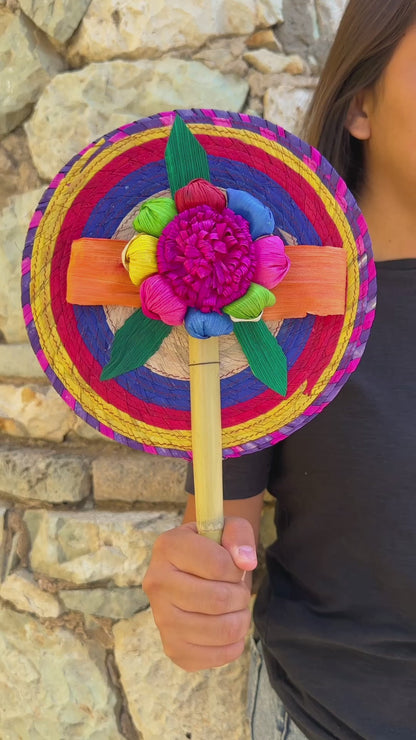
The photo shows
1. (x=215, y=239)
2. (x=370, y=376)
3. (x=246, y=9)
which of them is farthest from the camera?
(x=246, y=9)

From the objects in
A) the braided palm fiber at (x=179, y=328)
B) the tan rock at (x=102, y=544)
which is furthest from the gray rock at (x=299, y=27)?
the tan rock at (x=102, y=544)

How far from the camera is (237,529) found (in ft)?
1.67

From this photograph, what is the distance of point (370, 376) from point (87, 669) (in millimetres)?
636

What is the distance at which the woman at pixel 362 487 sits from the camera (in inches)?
25.4

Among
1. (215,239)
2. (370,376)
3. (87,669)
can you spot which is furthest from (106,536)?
(215,239)

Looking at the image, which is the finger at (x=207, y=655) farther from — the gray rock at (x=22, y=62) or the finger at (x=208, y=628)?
the gray rock at (x=22, y=62)

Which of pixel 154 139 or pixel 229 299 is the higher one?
pixel 154 139

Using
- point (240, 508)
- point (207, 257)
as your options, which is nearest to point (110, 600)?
point (240, 508)

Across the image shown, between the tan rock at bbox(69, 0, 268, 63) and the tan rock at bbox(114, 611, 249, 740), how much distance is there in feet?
2.70

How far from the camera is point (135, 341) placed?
1.65 feet

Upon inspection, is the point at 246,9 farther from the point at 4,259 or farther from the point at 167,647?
the point at 167,647

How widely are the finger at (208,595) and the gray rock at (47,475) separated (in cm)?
42

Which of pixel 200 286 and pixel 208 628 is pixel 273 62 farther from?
pixel 208 628

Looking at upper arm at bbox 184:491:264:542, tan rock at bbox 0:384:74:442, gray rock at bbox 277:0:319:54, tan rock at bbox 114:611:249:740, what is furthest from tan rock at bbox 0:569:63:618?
gray rock at bbox 277:0:319:54
